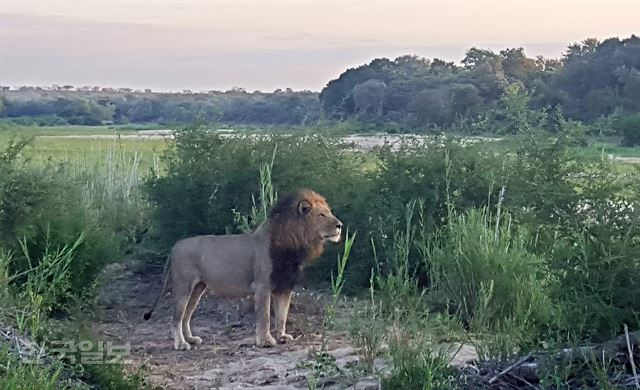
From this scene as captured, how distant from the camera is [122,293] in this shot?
41.4 feet

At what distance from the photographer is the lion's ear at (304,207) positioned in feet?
32.1

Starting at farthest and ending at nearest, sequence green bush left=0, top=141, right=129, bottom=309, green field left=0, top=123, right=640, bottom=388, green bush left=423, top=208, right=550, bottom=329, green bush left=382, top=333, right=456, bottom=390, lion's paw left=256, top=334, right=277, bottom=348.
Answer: green bush left=0, top=141, right=129, bottom=309, lion's paw left=256, top=334, right=277, bottom=348, green bush left=423, top=208, right=550, bottom=329, green field left=0, top=123, right=640, bottom=388, green bush left=382, top=333, right=456, bottom=390

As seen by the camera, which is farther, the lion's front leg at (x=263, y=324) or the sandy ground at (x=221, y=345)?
the lion's front leg at (x=263, y=324)

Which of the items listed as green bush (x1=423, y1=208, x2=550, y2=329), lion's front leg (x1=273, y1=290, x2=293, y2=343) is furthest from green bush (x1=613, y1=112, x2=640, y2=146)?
lion's front leg (x1=273, y1=290, x2=293, y2=343)

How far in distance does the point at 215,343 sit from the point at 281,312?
2.46 feet

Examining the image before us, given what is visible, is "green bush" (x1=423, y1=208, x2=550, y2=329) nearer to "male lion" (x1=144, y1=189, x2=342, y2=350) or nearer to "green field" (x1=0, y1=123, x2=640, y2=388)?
"green field" (x1=0, y1=123, x2=640, y2=388)

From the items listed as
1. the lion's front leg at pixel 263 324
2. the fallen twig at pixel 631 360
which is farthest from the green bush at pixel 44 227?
the fallen twig at pixel 631 360

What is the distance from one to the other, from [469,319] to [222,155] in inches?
197

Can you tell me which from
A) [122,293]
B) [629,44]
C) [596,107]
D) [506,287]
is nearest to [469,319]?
[506,287]

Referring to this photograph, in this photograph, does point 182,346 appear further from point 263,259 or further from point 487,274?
point 487,274

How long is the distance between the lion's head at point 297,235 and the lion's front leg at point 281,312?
91mm

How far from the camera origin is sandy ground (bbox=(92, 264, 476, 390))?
8.19 metres

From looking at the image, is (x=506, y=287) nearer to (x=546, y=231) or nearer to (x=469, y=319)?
(x=469, y=319)

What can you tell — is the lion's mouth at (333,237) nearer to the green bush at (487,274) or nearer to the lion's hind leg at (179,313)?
the green bush at (487,274)
